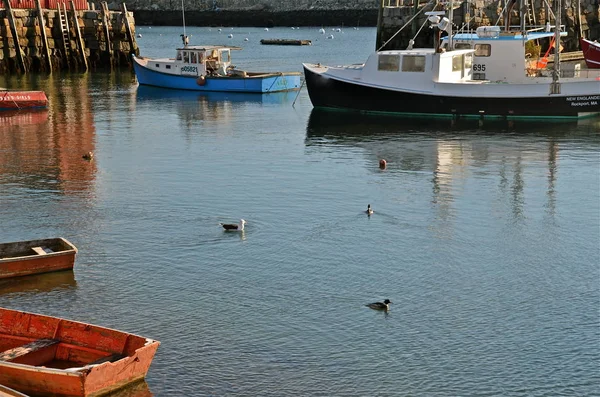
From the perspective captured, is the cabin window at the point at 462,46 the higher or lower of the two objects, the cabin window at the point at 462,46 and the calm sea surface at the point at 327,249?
the higher

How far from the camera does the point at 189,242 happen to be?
22953mm

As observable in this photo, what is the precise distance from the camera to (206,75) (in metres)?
53.5

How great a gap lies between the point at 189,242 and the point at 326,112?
23.1 meters

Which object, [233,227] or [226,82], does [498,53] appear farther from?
[233,227]

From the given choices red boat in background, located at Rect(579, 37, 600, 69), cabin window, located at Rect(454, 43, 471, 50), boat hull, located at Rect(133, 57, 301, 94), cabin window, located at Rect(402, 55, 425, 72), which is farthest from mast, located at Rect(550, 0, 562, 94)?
boat hull, located at Rect(133, 57, 301, 94)

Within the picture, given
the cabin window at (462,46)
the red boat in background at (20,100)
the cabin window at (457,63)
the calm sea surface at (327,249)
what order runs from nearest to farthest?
the calm sea surface at (327,249) → the cabin window at (457,63) → the cabin window at (462,46) → the red boat in background at (20,100)

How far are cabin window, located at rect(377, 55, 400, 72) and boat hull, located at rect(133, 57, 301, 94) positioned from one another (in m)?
11.8

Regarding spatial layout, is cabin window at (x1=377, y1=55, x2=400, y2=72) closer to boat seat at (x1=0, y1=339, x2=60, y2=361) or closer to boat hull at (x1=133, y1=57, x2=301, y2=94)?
boat hull at (x1=133, y1=57, x2=301, y2=94)

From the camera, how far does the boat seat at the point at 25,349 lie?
14.8m

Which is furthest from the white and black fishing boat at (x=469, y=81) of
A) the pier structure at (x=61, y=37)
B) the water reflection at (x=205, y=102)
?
the pier structure at (x=61, y=37)

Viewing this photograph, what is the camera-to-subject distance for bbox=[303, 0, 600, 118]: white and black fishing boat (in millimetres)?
41000

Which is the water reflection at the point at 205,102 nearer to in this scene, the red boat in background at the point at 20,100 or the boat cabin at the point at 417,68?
the red boat in background at the point at 20,100

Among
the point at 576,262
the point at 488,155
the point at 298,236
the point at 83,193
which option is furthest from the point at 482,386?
the point at 488,155

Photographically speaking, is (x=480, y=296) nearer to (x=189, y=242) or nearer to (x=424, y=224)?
(x=424, y=224)
